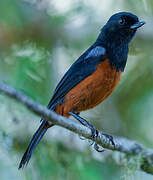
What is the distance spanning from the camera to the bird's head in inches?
174

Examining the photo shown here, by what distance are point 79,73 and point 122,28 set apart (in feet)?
2.66

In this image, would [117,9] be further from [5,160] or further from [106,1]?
[5,160]

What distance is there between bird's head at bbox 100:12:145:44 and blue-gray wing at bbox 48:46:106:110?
0.25m

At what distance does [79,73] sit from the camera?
167 inches

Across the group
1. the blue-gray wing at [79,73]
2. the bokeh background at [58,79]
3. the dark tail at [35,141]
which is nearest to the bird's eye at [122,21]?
the blue-gray wing at [79,73]

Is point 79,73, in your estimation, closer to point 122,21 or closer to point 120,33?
point 120,33

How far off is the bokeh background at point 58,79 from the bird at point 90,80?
36cm

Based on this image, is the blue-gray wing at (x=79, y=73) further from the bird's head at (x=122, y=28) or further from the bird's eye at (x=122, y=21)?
the bird's eye at (x=122, y=21)

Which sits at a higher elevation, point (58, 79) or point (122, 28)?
point (122, 28)

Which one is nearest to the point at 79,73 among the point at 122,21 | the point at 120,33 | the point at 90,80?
the point at 90,80

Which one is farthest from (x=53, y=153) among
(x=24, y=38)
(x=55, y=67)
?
(x=24, y=38)

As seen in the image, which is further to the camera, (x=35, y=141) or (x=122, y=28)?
(x=122, y=28)

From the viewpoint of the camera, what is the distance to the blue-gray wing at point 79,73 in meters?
4.13

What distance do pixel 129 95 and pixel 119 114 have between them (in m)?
0.44
